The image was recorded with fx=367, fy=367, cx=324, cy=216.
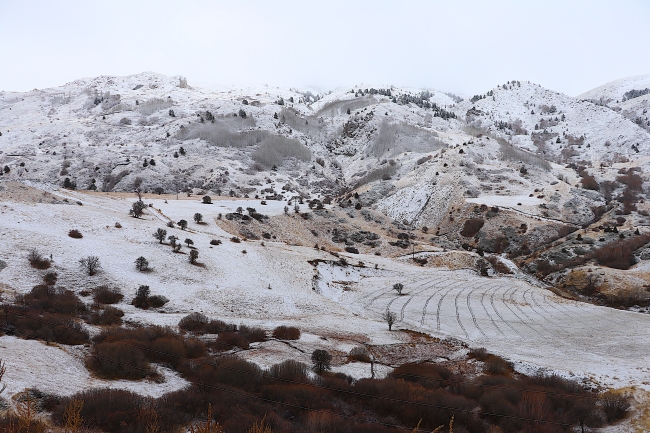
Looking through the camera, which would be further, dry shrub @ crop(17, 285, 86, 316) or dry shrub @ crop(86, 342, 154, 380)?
dry shrub @ crop(17, 285, 86, 316)

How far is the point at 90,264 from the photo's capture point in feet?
70.8

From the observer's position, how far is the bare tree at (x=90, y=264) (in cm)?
2153

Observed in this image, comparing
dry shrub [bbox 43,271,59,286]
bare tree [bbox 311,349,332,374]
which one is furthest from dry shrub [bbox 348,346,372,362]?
dry shrub [bbox 43,271,59,286]

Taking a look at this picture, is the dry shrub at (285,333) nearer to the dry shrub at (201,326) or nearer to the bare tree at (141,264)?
the dry shrub at (201,326)

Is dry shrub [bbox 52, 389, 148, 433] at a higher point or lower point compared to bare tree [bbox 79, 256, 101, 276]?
higher

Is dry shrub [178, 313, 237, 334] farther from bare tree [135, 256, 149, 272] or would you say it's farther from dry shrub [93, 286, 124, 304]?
bare tree [135, 256, 149, 272]

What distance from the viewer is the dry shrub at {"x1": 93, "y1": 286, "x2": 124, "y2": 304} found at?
19062mm

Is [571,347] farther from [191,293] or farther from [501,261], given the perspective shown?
[501,261]

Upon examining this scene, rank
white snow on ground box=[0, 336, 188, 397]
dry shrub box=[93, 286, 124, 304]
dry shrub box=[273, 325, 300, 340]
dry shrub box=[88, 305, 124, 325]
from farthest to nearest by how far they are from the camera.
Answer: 1. dry shrub box=[93, 286, 124, 304]
2. dry shrub box=[273, 325, 300, 340]
3. dry shrub box=[88, 305, 124, 325]
4. white snow on ground box=[0, 336, 188, 397]

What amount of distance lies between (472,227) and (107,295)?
45.9 meters

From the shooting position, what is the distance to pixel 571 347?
18.0 meters

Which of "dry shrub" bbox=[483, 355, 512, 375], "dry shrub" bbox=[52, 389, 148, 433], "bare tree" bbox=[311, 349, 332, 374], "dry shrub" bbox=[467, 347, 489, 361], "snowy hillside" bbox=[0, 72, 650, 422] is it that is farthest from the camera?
"snowy hillside" bbox=[0, 72, 650, 422]

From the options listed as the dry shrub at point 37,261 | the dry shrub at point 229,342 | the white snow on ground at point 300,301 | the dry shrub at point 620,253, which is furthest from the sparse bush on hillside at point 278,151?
the dry shrub at point 229,342

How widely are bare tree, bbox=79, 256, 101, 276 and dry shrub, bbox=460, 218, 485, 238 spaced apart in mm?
44498
